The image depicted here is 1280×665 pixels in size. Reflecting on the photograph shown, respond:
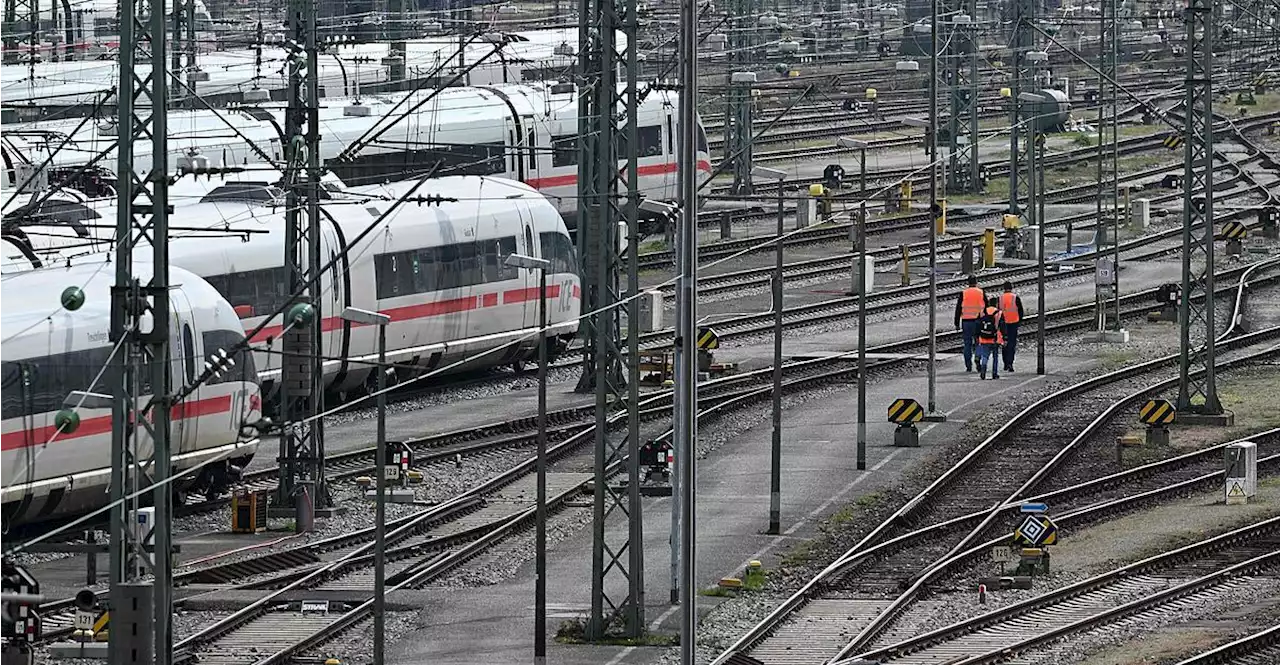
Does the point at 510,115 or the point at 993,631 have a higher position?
the point at 510,115

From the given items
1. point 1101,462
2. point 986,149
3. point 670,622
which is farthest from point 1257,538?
point 986,149

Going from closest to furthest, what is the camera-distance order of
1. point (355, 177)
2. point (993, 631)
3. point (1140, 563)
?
point (993, 631) < point (1140, 563) < point (355, 177)

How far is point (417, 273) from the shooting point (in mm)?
43875

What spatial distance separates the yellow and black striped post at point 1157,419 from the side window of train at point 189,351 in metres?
15.5

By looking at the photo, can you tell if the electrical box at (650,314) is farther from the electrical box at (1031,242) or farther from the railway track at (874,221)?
the electrical box at (1031,242)

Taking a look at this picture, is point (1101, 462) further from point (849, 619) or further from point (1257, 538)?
point (849, 619)

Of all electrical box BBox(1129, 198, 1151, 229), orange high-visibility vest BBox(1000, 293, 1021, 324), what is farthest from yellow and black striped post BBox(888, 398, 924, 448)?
electrical box BBox(1129, 198, 1151, 229)

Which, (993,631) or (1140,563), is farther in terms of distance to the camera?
(1140,563)

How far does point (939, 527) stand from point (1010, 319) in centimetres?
1385

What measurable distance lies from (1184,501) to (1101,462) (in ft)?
9.78

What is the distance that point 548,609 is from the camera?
2988cm

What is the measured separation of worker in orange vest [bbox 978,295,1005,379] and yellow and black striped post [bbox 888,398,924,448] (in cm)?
709

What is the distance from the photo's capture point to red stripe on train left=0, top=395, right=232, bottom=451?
31.5 metres

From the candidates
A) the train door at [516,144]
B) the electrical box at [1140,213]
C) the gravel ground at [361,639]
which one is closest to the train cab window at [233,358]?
the gravel ground at [361,639]
